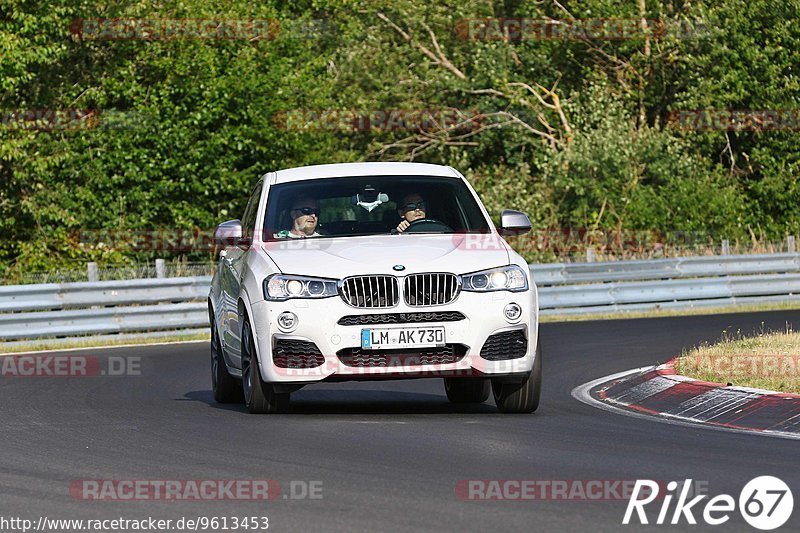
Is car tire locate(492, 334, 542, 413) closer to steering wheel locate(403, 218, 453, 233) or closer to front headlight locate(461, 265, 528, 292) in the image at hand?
front headlight locate(461, 265, 528, 292)

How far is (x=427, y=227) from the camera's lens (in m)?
12.3

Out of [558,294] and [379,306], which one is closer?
[379,306]

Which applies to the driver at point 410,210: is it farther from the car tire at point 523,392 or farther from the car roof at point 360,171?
the car tire at point 523,392

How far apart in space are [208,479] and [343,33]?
151ft

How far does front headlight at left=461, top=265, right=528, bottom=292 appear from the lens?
11195 millimetres

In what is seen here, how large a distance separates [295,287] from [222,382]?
7.56 feet

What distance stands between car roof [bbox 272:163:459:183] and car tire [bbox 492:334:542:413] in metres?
1.90

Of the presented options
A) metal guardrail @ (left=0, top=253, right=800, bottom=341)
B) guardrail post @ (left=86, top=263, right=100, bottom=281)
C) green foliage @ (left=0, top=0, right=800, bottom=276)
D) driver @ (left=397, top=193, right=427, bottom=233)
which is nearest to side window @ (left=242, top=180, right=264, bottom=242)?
driver @ (left=397, top=193, right=427, bottom=233)

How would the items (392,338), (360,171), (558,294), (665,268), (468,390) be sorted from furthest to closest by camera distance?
1. (665,268)
2. (558,294)
3. (468,390)
4. (360,171)
5. (392,338)

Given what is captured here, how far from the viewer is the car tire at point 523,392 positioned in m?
11.6

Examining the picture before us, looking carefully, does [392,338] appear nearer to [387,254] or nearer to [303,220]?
[387,254]

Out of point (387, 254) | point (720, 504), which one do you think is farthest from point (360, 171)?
point (720, 504)

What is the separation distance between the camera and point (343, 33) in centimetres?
5353

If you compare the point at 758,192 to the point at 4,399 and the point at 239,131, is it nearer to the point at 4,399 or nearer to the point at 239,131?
the point at 239,131
